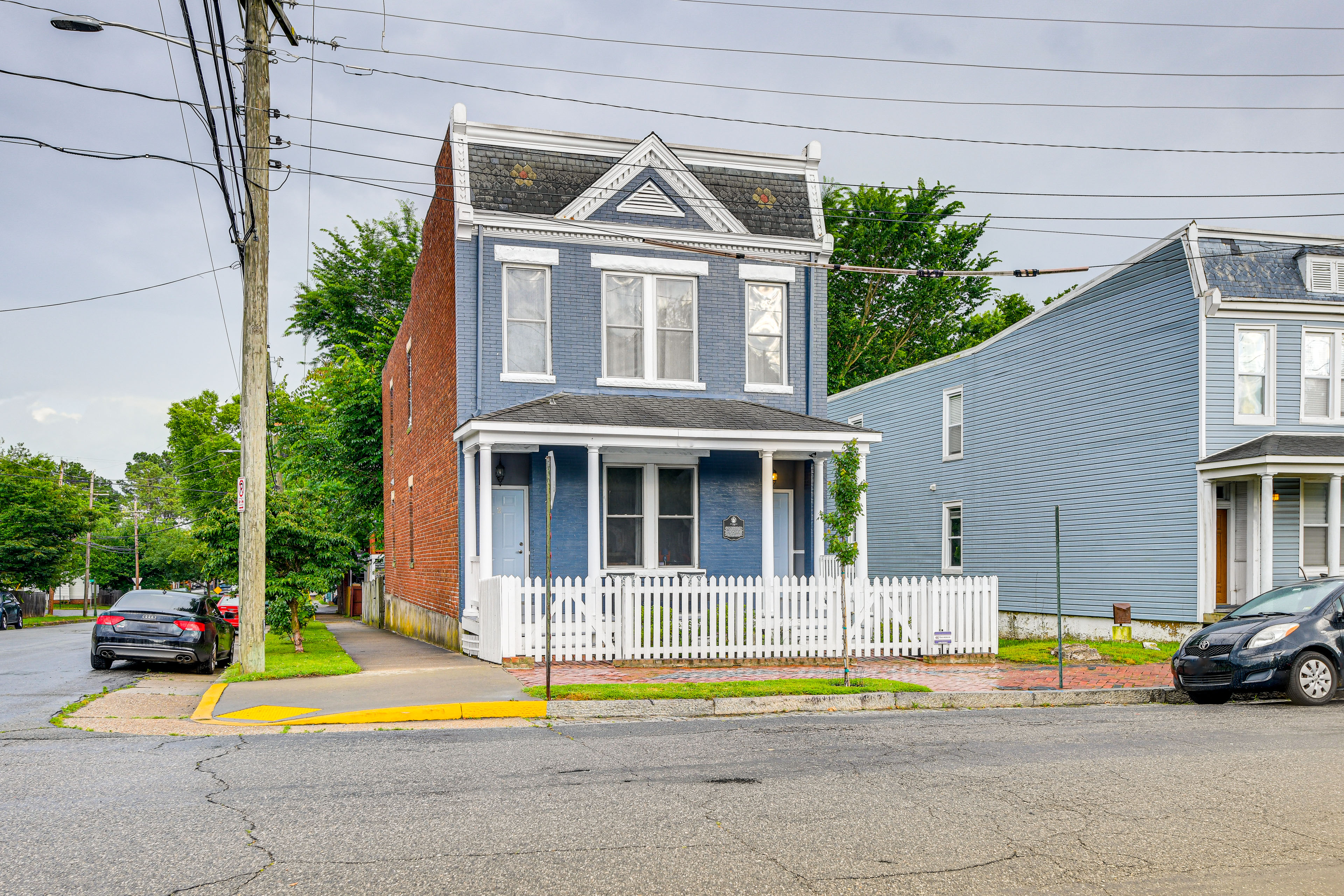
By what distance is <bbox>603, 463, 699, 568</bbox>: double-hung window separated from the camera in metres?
19.5

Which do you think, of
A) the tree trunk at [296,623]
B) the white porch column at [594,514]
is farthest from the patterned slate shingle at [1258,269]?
the tree trunk at [296,623]

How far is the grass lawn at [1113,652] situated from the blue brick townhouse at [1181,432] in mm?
625

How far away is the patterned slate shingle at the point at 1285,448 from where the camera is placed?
18688 mm

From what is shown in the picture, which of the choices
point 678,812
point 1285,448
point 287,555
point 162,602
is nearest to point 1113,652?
point 1285,448

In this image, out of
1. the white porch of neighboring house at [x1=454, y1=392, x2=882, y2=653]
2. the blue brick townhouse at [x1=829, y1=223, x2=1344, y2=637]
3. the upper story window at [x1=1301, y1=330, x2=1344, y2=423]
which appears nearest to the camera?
the white porch of neighboring house at [x1=454, y1=392, x2=882, y2=653]

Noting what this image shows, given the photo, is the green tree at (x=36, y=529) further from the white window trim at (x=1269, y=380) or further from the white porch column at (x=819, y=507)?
the white window trim at (x=1269, y=380)

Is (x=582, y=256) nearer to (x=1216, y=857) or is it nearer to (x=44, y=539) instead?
(x=1216, y=857)

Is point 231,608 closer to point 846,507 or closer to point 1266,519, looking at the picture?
point 846,507

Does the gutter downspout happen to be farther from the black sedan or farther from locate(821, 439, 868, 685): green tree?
the black sedan

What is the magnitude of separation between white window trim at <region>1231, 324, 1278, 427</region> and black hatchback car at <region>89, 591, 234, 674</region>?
18739mm

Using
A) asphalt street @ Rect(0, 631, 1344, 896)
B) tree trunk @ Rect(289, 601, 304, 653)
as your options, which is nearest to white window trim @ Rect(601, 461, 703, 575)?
tree trunk @ Rect(289, 601, 304, 653)

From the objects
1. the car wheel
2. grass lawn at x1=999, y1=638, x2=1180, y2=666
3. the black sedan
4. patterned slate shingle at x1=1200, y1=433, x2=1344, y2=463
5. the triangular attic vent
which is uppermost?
the triangular attic vent

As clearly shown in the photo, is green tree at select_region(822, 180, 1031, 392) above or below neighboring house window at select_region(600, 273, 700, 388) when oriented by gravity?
above

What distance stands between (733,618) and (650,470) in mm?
4272
